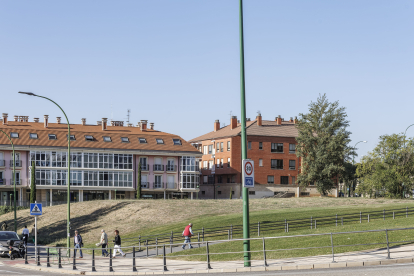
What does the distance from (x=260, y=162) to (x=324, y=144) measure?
15415 mm

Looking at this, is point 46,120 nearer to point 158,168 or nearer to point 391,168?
point 158,168

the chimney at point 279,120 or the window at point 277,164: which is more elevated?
the chimney at point 279,120

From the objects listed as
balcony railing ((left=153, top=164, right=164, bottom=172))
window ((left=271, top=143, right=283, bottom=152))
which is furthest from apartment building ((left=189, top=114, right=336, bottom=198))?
balcony railing ((left=153, top=164, right=164, bottom=172))

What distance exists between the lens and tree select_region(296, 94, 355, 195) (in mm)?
71250

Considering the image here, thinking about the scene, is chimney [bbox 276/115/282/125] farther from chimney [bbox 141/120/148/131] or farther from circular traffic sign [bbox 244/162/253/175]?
circular traffic sign [bbox 244/162/253/175]

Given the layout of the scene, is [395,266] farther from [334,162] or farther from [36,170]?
[36,170]

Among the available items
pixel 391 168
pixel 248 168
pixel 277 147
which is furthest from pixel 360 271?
pixel 277 147

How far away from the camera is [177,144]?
8550cm

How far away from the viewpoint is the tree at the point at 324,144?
71.2m

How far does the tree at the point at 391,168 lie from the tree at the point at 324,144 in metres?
6.24

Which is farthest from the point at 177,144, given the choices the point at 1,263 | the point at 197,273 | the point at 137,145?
the point at 197,273

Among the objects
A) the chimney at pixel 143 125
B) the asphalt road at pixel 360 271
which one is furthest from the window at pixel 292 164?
the asphalt road at pixel 360 271

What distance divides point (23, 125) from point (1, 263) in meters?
58.9

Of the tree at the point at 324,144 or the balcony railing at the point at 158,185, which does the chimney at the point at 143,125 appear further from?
the tree at the point at 324,144
